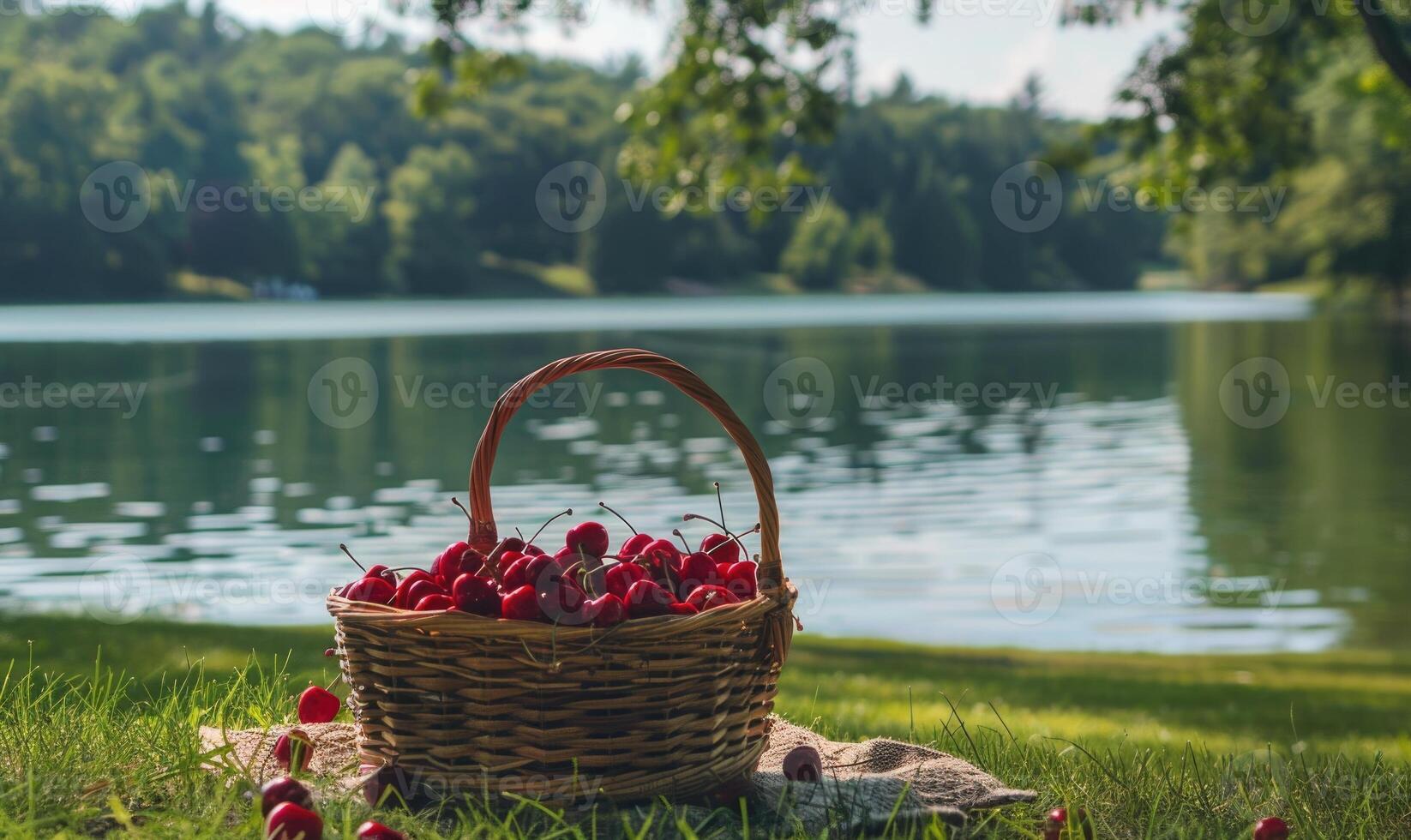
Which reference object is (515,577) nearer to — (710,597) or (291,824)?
(710,597)

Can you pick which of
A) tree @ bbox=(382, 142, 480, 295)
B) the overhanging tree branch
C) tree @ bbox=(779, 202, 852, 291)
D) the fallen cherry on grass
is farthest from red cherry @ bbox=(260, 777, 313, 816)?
tree @ bbox=(779, 202, 852, 291)

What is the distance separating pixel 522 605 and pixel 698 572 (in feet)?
1.72

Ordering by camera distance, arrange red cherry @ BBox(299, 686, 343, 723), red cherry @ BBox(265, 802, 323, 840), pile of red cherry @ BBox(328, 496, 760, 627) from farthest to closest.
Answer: red cherry @ BBox(299, 686, 343, 723), pile of red cherry @ BBox(328, 496, 760, 627), red cherry @ BBox(265, 802, 323, 840)

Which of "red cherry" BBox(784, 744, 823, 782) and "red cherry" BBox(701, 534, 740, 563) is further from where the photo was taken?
"red cherry" BBox(701, 534, 740, 563)

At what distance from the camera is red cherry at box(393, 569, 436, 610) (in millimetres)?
3016

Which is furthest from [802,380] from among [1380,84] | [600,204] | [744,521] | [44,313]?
[600,204]

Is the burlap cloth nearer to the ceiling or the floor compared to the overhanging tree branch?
nearer to the floor

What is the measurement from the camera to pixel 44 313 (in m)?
75.0

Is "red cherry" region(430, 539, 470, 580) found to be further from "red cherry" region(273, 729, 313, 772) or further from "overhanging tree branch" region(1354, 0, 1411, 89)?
"overhanging tree branch" region(1354, 0, 1411, 89)

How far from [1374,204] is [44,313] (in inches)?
2710

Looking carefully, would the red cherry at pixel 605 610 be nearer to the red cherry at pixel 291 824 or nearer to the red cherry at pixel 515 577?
the red cherry at pixel 515 577

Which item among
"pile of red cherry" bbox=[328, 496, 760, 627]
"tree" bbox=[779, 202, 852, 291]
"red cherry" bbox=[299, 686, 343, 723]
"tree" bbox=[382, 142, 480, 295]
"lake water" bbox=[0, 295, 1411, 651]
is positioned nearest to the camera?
"pile of red cherry" bbox=[328, 496, 760, 627]

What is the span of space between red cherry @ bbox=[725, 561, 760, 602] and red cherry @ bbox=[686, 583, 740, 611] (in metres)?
0.11

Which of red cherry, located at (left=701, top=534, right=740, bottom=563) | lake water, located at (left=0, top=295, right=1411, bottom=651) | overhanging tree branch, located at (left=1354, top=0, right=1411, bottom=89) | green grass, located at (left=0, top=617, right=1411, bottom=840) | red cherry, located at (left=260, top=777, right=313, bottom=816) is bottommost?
lake water, located at (left=0, top=295, right=1411, bottom=651)
